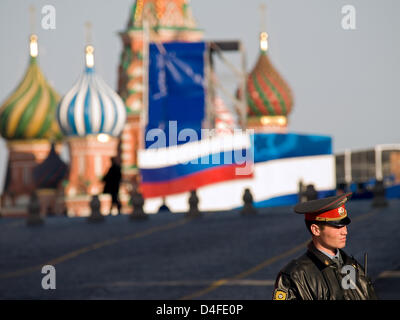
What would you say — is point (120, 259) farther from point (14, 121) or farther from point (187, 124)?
point (14, 121)

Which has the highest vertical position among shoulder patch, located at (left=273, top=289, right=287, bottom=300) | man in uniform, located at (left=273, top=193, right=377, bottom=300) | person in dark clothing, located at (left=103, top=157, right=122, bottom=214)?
man in uniform, located at (left=273, top=193, right=377, bottom=300)

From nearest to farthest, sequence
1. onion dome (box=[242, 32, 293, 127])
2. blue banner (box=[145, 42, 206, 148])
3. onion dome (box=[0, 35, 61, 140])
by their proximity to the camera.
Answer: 1. blue banner (box=[145, 42, 206, 148])
2. onion dome (box=[0, 35, 61, 140])
3. onion dome (box=[242, 32, 293, 127])

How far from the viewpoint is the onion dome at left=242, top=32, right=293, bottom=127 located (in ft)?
408

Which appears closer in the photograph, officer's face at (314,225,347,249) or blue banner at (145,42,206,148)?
officer's face at (314,225,347,249)

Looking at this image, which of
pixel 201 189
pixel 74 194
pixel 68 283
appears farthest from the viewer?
pixel 74 194

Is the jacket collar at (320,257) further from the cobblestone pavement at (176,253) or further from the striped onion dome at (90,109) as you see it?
the striped onion dome at (90,109)

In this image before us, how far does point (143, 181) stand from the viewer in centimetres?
7350

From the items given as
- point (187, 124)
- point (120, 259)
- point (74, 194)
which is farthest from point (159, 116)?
point (120, 259)

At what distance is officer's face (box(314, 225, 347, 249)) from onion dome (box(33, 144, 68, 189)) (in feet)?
310

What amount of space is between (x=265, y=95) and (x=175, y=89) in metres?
48.5

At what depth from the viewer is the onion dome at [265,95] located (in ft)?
408

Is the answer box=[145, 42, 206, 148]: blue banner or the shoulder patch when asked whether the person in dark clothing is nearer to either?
the shoulder patch

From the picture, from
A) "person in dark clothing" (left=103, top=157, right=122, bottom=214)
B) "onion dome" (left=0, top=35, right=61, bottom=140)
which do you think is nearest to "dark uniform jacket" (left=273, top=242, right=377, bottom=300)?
"person in dark clothing" (left=103, top=157, right=122, bottom=214)
